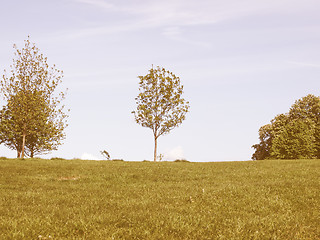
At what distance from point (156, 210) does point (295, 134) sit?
2125 inches

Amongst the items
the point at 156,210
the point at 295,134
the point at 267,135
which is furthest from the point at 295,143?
the point at 156,210

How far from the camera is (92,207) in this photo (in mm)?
14758

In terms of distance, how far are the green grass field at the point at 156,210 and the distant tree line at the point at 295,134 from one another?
37.7 meters

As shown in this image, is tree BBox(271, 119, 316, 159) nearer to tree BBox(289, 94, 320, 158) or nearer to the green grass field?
tree BBox(289, 94, 320, 158)

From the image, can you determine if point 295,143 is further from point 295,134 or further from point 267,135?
point 267,135

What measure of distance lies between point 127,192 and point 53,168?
13478 mm

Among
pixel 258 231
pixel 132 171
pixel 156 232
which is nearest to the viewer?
pixel 156 232

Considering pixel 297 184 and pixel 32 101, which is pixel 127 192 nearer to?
pixel 297 184

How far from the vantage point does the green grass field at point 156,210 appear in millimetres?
11125

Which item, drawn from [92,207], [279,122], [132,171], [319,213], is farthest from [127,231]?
[279,122]

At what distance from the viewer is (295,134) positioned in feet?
203

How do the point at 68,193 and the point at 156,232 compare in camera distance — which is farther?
the point at 68,193

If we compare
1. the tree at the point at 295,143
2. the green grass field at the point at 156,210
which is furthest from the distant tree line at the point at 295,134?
the green grass field at the point at 156,210

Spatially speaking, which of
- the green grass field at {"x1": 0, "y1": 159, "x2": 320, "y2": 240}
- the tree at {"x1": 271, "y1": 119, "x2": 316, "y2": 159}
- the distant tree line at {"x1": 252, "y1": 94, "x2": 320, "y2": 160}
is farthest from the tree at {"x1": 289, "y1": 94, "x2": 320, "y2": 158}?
the green grass field at {"x1": 0, "y1": 159, "x2": 320, "y2": 240}
